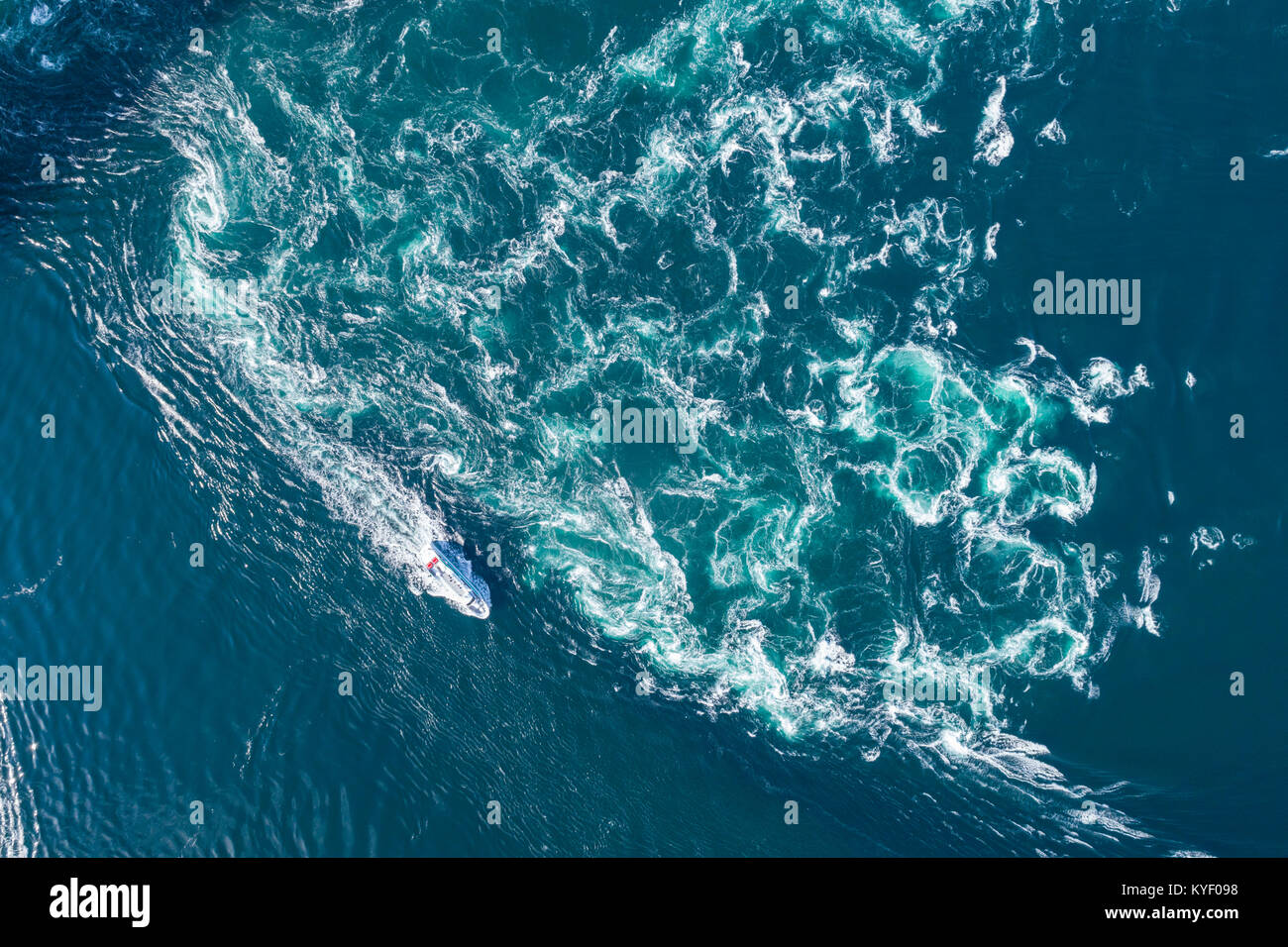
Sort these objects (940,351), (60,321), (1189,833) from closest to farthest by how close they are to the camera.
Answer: (1189,833) < (940,351) < (60,321)

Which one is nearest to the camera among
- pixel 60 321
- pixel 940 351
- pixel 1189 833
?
pixel 1189 833

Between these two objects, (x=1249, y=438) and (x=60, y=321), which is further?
(x=60, y=321)

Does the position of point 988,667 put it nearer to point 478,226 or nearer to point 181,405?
point 478,226

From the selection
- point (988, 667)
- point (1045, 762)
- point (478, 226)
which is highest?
point (478, 226)

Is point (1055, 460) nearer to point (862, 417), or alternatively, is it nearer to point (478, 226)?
point (862, 417)

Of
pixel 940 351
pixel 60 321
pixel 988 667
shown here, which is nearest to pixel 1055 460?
pixel 940 351

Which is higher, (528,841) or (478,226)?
(478,226)

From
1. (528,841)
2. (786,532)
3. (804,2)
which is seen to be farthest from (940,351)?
(528,841)
